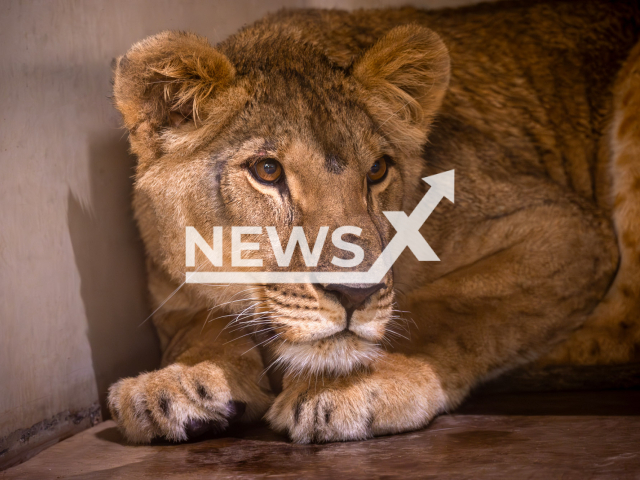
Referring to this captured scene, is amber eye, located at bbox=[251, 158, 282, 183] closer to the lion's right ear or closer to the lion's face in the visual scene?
the lion's face

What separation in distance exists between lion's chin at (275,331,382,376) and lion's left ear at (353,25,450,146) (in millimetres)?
809

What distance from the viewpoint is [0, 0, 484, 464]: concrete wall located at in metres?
1.80

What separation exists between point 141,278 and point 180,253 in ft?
1.37

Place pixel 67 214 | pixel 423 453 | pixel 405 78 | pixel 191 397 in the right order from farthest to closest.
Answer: pixel 405 78 < pixel 67 214 < pixel 191 397 < pixel 423 453

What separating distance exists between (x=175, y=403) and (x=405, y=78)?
4.34ft

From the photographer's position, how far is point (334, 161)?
192 centimetres

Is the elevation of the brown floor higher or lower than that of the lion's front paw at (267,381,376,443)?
lower

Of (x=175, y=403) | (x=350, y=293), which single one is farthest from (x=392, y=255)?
(x=175, y=403)

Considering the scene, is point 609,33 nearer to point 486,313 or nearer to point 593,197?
point 593,197

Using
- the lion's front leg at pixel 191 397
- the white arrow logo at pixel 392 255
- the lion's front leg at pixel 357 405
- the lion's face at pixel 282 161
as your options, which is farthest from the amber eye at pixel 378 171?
the lion's front leg at pixel 191 397

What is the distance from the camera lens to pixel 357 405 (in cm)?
179

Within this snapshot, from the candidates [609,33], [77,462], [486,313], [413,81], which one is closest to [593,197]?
[609,33]

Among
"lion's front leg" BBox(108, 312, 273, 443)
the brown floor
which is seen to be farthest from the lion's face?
the brown floor

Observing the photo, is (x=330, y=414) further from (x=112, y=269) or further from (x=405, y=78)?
(x=405, y=78)
